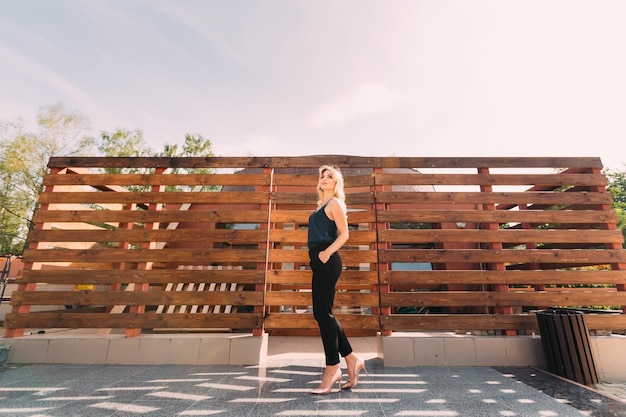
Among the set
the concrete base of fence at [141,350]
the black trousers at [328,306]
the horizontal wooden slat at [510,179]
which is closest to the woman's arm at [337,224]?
the black trousers at [328,306]

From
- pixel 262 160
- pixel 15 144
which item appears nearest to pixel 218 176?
pixel 262 160

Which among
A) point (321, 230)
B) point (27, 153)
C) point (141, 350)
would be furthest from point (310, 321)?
point (27, 153)

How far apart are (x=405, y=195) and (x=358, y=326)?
2022 mm

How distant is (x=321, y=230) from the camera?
2.50 meters

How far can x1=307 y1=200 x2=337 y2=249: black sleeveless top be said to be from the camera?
2.46 meters

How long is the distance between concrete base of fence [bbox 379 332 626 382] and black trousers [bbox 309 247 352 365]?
1.17 meters

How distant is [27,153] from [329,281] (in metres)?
19.4

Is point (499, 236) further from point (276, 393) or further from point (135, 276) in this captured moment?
point (135, 276)

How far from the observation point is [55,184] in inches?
154

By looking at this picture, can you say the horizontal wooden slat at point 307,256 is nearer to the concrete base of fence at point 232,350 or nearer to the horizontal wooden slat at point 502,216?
the horizontal wooden slat at point 502,216

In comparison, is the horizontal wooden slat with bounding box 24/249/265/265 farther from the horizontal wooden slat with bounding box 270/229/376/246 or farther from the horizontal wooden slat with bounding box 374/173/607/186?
the horizontal wooden slat with bounding box 374/173/607/186

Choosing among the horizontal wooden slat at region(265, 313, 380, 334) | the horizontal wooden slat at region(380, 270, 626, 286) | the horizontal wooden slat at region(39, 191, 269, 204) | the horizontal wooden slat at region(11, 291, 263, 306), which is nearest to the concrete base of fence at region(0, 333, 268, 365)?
the horizontal wooden slat at region(265, 313, 380, 334)

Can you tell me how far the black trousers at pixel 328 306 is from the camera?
94.3 inches

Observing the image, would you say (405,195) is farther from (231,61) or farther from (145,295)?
(231,61)
